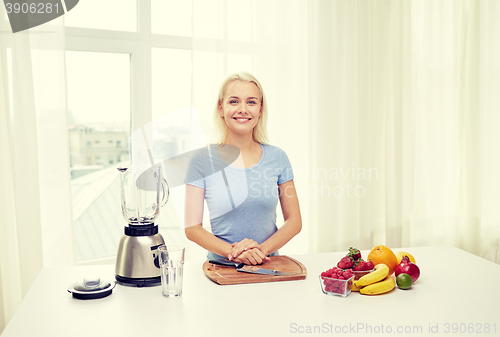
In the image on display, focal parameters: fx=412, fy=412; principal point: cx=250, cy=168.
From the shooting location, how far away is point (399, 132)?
2.99 metres

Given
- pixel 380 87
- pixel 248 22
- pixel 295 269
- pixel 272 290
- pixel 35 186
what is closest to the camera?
pixel 272 290

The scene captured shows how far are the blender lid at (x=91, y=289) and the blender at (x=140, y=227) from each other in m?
0.08

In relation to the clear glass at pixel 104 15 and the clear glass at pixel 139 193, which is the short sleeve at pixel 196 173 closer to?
the clear glass at pixel 139 193

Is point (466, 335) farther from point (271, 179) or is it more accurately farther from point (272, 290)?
point (271, 179)

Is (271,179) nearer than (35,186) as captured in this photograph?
Yes

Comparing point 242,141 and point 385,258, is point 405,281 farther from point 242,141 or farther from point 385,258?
point 242,141

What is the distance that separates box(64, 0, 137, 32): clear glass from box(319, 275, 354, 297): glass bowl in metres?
2.05

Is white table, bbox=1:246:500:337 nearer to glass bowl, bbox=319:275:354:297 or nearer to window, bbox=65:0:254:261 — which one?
glass bowl, bbox=319:275:354:297

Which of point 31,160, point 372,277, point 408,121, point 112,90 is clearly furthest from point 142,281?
point 408,121

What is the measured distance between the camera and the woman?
1.76m

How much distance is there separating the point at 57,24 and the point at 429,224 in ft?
9.19

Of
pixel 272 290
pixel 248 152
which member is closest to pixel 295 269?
pixel 272 290

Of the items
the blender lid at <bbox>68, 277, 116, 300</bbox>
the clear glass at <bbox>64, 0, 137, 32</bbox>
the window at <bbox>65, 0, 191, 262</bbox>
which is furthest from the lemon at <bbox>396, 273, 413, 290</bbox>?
the clear glass at <bbox>64, 0, 137, 32</bbox>

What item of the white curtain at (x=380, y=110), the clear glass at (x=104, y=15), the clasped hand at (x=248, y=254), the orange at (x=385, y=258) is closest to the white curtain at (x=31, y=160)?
the clear glass at (x=104, y=15)
